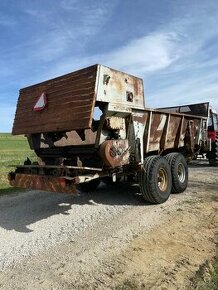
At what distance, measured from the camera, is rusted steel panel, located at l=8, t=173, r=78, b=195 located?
628cm

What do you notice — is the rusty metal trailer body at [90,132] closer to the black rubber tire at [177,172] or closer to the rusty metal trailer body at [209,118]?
the black rubber tire at [177,172]

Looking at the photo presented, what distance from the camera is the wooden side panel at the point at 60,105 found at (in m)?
6.54

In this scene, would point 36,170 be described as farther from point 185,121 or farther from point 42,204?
point 185,121

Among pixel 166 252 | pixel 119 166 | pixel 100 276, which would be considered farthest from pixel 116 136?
pixel 100 276

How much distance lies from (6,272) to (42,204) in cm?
342

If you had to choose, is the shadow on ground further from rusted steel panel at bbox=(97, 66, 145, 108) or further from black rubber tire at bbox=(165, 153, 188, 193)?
rusted steel panel at bbox=(97, 66, 145, 108)

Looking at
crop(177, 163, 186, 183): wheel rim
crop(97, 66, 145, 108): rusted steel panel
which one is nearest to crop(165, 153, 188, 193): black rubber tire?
crop(177, 163, 186, 183): wheel rim

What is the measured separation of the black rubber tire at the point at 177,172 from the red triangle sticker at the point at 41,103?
10.8 feet

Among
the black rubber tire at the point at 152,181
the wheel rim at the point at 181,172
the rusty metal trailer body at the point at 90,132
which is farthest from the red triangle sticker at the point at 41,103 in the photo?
the wheel rim at the point at 181,172

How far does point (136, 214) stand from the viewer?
23.1 feet

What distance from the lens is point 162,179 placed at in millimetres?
8203

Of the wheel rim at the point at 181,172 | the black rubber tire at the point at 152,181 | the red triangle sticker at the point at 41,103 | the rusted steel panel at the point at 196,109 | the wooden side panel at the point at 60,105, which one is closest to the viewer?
the wooden side panel at the point at 60,105

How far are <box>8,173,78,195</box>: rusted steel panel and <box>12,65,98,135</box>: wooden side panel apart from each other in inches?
37.1

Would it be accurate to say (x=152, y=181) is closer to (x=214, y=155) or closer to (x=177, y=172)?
(x=177, y=172)
